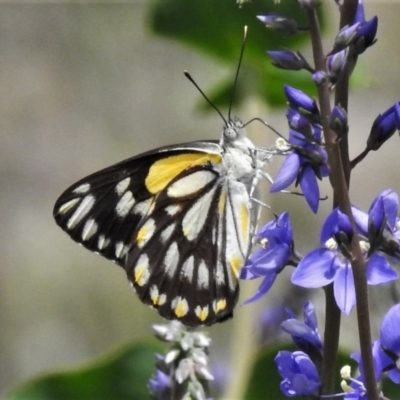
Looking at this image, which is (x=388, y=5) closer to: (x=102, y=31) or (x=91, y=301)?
(x=102, y=31)

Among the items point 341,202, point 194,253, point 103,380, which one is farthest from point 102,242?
point 341,202

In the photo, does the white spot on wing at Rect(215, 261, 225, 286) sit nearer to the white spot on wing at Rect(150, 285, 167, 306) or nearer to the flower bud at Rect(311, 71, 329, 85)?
the white spot on wing at Rect(150, 285, 167, 306)

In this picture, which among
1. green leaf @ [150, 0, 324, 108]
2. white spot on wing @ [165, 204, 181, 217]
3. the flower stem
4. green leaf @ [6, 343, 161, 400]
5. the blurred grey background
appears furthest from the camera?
the blurred grey background

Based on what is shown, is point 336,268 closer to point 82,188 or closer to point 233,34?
point 82,188

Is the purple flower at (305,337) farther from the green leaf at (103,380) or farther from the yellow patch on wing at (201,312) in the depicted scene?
the green leaf at (103,380)

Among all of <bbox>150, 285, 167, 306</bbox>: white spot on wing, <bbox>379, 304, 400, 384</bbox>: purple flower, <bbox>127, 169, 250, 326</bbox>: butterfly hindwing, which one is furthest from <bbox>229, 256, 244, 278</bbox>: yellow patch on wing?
<bbox>379, 304, 400, 384</bbox>: purple flower

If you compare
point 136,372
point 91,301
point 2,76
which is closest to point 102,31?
point 2,76
